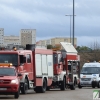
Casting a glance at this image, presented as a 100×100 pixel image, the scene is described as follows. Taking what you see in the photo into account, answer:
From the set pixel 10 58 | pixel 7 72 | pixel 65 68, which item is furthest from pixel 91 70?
pixel 7 72

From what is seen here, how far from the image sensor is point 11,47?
33125 mm

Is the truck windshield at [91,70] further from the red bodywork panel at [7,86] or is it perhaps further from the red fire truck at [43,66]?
the red bodywork panel at [7,86]

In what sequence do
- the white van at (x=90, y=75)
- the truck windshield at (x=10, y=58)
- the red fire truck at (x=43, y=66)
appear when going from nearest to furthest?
1. the truck windshield at (x=10, y=58)
2. the red fire truck at (x=43, y=66)
3. the white van at (x=90, y=75)

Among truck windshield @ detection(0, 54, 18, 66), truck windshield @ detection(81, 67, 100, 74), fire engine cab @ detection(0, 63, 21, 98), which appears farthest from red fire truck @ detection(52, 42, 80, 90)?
fire engine cab @ detection(0, 63, 21, 98)

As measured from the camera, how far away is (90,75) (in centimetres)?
4688

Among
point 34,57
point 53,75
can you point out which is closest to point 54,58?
point 53,75

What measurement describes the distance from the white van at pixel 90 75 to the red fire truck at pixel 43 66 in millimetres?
3478

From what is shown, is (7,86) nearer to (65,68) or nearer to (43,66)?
(43,66)

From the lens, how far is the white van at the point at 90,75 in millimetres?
46250

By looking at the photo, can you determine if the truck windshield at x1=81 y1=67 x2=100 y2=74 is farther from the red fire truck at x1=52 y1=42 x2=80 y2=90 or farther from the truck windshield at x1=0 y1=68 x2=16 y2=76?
the truck windshield at x1=0 y1=68 x2=16 y2=76

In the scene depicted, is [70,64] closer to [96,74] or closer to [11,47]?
[96,74]

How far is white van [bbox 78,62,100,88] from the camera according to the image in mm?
46250

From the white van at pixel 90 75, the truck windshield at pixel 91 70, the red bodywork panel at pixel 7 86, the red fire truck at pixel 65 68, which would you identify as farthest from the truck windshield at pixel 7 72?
the truck windshield at pixel 91 70

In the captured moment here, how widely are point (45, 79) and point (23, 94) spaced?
4169 millimetres
